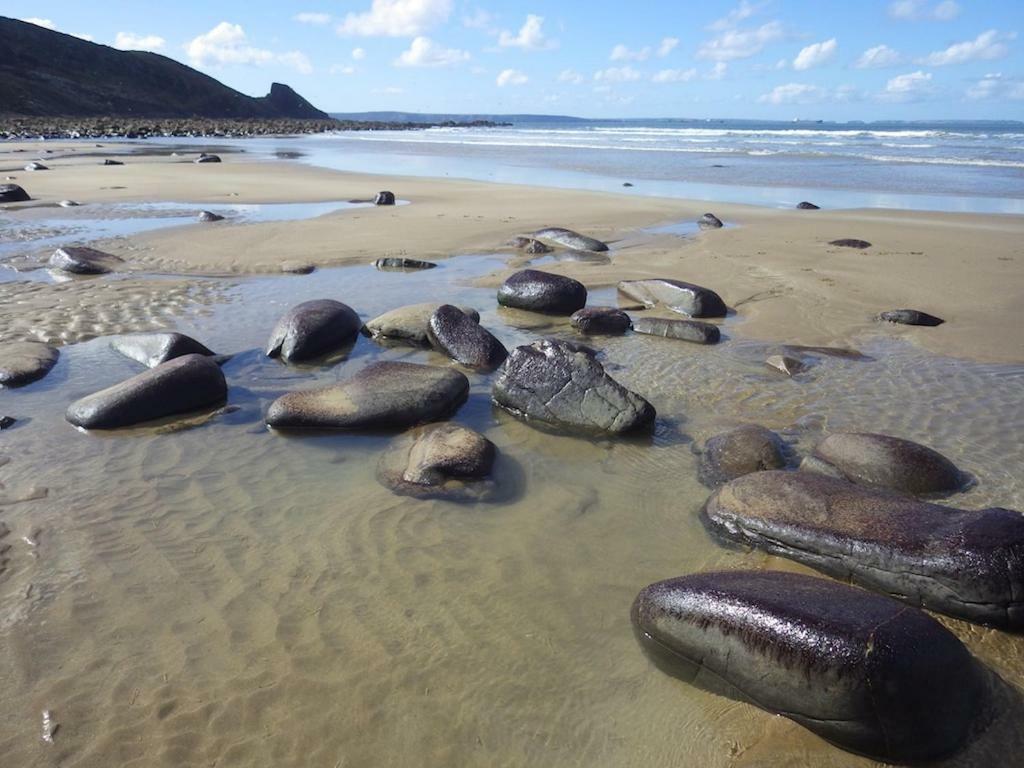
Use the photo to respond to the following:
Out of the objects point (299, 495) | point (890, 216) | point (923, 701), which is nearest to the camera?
point (923, 701)

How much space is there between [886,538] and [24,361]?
6.38 metres

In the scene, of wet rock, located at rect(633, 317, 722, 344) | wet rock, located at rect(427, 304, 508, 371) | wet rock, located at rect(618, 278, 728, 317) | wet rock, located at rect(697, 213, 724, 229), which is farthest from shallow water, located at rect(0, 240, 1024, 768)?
wet rock, located at rect(697, 213, 724, 229)

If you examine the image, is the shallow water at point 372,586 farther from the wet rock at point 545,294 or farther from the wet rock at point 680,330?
the wet rock at point 545,294

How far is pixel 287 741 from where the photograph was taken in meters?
2.55

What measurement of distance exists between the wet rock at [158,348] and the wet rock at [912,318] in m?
6.87

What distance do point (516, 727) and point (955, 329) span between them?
678 cm

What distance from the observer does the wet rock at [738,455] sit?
14.2ft

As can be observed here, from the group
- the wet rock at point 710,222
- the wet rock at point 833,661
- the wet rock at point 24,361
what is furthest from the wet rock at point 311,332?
the wet rock at point 710,222

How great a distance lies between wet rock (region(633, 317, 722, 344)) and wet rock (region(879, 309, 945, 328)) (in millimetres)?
2026

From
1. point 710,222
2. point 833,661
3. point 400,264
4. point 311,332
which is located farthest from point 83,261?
point 710,222

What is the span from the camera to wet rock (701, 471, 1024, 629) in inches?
117

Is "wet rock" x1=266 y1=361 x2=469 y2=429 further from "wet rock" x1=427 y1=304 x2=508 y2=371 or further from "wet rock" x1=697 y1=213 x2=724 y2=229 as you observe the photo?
A: "wet rock" x1=697 y1=213 x2=724 y2=229

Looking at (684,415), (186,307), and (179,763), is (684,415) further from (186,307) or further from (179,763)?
(186,307)

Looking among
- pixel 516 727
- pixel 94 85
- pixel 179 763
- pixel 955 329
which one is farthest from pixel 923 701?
pixel 94 85
